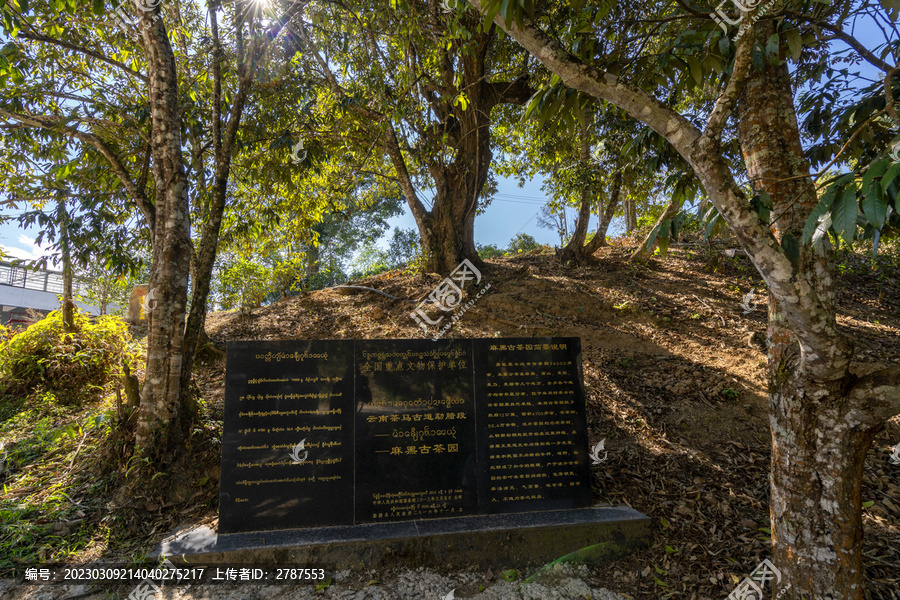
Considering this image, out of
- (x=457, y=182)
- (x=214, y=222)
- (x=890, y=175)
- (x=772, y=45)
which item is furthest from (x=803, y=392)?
(x=457, y=182)

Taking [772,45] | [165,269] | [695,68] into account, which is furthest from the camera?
[165,269]

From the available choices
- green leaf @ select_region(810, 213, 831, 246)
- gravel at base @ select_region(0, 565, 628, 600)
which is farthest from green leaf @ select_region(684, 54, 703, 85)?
gravel at base @ select_region(0, 565, 628, 600)

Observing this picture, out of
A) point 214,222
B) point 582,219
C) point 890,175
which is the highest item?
point 582,219

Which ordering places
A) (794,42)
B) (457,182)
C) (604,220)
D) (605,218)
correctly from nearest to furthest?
(794,42) < (457,182) < (605,218) < (604,220)

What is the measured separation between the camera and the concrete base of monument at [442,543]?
2.89 m

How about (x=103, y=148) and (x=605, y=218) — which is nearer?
(x=103, y=148)

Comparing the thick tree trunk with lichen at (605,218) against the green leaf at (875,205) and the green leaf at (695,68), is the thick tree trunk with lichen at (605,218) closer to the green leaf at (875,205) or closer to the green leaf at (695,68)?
the green leaf at (695,68)

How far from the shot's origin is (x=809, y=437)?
2334 mm

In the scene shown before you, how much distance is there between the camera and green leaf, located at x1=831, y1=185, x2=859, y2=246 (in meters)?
1.51

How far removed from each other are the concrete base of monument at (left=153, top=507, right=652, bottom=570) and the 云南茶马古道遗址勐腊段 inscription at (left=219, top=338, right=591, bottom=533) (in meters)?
0.13

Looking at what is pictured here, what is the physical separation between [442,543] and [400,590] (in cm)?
40

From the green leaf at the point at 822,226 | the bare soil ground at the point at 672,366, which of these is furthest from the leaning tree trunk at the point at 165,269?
the green leaf at the point at 822,226

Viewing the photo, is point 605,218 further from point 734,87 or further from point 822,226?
point 822,226

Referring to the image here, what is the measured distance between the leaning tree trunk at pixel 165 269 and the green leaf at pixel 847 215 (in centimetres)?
437
